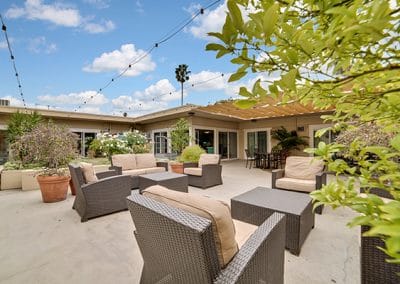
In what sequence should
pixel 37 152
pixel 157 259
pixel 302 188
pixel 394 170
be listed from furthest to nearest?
pixel 37 152, pixel 302 188, pixel 157 259, pixel 394 170

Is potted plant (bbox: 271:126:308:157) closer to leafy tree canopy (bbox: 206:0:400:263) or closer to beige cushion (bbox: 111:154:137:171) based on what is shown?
beige cushion (bbox: 111:154:137:171)

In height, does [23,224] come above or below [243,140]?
below

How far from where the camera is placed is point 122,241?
2514 millimetres

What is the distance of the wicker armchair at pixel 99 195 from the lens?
3.11m

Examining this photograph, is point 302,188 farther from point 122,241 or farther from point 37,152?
point 37,152

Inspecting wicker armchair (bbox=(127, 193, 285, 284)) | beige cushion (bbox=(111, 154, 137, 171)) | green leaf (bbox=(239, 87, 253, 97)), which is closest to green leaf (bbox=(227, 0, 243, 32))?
green leaf (bbox=(239, 87, 253, 97))

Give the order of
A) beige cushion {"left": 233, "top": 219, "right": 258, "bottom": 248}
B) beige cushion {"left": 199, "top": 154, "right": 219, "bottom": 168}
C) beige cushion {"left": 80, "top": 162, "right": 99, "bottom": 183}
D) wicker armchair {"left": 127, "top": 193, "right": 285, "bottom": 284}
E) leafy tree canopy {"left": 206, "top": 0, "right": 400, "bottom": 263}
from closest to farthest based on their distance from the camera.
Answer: leafy tree canopy {"left": 206, "top": 0, "right": 400, "bottom": 263}, wicker armchair {"left": 127, "top": 193, "right": 285, "bottom": 284}, beige cushion {"left": 233, "top": 219, "right": 258, "bottom": 248}, beige cushion {"left": 80, "top": 162, "right": 99, "bottom": 183}, beige cushion {"left": 199, "top": 154, "right": 219, "bottom": 168}

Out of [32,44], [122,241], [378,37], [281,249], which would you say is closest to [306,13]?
[378,37]

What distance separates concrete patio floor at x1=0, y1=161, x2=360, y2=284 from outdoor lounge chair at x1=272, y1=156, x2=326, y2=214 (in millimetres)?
519

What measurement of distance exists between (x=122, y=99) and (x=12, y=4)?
36.3 feet

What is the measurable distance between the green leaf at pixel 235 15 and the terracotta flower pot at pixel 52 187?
4.78 metres

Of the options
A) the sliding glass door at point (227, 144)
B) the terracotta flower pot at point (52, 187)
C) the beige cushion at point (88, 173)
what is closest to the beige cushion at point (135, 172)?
the terracotta flower pot at point (52, 187)

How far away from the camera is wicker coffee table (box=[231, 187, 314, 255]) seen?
2.16m

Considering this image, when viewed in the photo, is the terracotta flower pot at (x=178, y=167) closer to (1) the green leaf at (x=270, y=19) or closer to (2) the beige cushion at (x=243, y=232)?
(2) the beige cushion at (x=243, y=232)
